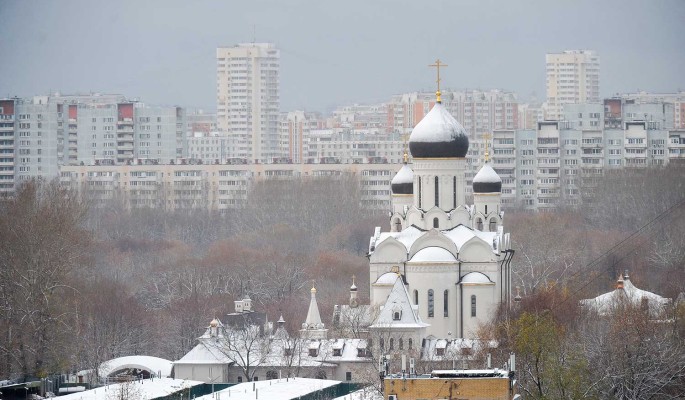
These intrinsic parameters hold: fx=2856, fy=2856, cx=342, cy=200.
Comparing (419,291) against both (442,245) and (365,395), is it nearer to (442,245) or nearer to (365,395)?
(442,245)

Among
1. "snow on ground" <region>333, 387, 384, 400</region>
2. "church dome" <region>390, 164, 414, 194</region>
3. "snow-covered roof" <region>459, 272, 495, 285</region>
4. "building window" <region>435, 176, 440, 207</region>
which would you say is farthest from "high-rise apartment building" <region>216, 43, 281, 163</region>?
"snow on ground" <region>333, 387, 384, 400</region>

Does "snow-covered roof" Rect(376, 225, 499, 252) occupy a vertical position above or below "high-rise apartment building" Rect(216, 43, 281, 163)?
below

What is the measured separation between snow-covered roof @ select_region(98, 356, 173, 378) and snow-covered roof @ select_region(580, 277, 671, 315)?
9.83 meters

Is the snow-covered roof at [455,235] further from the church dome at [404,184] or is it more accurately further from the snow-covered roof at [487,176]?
the snow-covered roof at [487,176]

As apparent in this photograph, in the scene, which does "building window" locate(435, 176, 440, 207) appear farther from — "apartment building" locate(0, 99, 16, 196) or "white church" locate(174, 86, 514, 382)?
"apartment building" locate(0, 99, 16, 196)

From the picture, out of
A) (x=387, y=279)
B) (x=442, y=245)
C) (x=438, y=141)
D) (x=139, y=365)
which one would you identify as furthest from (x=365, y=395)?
(x=438, y=141)

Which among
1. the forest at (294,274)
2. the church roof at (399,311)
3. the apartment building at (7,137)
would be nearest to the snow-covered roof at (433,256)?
the forest at (294,274)

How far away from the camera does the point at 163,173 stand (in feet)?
460

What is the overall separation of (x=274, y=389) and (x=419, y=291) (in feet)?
36.4

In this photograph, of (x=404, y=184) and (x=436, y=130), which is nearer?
(x=436, y=130)

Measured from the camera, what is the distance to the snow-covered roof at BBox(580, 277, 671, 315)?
65.1 m

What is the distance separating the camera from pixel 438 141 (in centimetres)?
6806

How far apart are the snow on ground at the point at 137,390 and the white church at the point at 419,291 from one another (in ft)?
14.0

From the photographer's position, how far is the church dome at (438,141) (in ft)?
223
